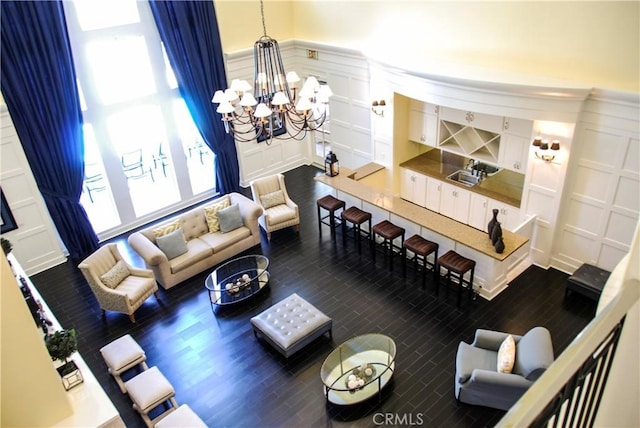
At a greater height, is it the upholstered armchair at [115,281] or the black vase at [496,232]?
the black vase at [496,232]

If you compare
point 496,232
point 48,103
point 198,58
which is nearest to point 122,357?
point 48,103

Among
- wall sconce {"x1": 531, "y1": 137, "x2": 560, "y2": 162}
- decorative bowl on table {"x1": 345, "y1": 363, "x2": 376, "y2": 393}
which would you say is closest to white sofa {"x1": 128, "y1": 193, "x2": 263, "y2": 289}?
decorative bowl on table {"x1": 345, "y1": 363, "x2": 376, "y2": 393}

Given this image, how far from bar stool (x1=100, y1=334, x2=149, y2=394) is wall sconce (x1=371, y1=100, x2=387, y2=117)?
543 cm

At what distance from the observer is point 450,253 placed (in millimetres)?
6742

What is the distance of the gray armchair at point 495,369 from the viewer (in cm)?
472

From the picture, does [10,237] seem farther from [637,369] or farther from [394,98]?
[637,369]

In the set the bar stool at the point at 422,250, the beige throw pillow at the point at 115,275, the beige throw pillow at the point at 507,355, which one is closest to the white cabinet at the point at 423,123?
the bar stool at the point at 422,250

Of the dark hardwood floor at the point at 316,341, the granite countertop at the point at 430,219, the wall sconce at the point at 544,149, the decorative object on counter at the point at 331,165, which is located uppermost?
the wall sconce at the point at 544,149

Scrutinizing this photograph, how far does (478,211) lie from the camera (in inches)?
311

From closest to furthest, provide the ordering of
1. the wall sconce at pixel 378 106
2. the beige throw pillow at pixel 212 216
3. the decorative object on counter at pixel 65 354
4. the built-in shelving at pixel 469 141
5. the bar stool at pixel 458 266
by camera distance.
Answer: the decorative object on counter at pixel 65 354, the bar stool at pixel 458 266, the built-in shelving at pixel 469 141, the beige throw pillow at pixel 212 216, the wall sconce at pixel 378 106

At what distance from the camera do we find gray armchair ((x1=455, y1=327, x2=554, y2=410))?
15.5 ft

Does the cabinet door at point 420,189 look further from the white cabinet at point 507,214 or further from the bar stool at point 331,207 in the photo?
the bar stool at point 331,207

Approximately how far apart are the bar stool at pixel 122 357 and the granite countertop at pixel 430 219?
3960 millimetres

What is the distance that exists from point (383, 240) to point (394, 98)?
242 centimetres
